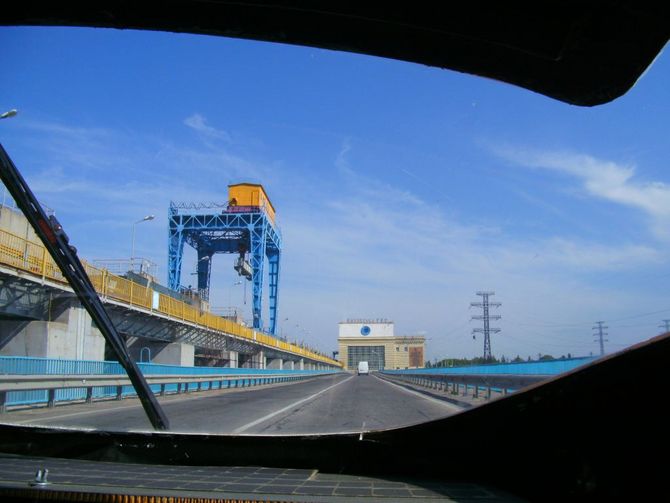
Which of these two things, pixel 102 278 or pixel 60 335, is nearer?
pixel 102 278

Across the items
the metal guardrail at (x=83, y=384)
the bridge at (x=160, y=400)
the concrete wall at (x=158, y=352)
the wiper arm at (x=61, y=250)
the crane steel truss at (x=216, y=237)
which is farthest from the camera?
the metal guardrail at (x=83, y=384)

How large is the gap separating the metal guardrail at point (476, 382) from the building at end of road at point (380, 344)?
93 cm

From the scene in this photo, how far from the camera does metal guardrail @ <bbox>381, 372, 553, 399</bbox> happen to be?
4.98m

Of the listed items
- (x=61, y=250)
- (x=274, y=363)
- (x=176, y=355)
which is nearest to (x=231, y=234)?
(x=61, y=250)

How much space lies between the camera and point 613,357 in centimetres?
241

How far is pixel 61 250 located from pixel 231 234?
5.43 feet

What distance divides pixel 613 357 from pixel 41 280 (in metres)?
4.96

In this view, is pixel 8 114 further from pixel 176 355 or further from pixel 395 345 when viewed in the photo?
pixel 176 355

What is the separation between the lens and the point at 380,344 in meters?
5.45

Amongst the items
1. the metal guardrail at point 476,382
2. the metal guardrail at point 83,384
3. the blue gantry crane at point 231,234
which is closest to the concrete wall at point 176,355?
the metal guardrail at point 83,384

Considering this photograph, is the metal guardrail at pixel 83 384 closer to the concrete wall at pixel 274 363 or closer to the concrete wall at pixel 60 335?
the concrete wall at pixel 60 335

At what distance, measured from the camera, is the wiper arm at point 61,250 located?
3.50 metres

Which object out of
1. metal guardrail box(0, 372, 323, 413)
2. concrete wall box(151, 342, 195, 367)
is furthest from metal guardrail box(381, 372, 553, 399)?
concrete wall box(151, 342, 195, 367)

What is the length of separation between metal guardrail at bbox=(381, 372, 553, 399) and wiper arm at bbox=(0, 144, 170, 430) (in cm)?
284
